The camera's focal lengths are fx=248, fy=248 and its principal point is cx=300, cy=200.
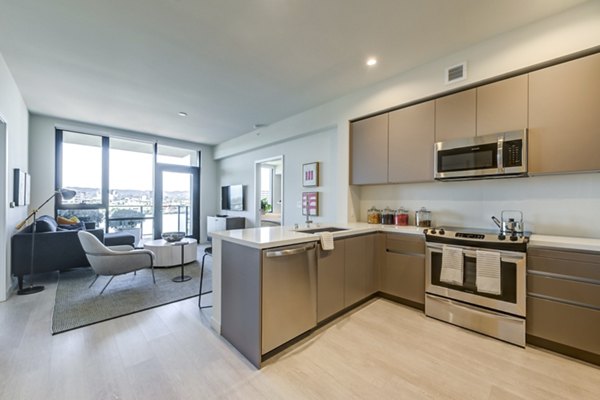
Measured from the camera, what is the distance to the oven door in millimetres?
2160

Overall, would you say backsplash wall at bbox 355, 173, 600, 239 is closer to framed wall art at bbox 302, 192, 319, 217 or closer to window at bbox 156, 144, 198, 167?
framed wall art at bbox 302, 192, 319, 217

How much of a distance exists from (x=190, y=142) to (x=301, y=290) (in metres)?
6.12

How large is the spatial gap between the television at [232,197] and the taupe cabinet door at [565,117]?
18.3 feet

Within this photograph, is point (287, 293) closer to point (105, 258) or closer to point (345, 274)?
point (345, 274)

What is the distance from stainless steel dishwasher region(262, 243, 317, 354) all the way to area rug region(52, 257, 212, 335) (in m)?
1.72

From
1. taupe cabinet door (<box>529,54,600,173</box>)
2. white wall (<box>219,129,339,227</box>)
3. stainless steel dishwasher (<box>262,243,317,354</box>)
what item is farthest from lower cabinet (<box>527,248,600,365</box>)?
white wall (<box>219,129,339,227</box>)

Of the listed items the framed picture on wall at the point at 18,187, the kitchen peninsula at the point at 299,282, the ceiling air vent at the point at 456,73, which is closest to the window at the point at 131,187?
the framed picture on wall at the point at 18,187

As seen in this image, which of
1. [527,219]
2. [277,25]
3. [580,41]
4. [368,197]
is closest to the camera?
[580,41]

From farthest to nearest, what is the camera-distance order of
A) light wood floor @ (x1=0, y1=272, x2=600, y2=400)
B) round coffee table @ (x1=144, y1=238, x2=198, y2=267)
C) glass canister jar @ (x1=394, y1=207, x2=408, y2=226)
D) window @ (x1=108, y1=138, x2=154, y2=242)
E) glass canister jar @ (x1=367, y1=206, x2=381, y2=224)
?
window @ (x1=108, y1=138, x2=154, y2=242) < round coffee table @ (x1=144, y1=238, x2=198, y2=267) < glass canister jar @ (x1=367, y1=206, x2=381, y2=224) < glass canister jar @ (x1=394, y1=207, x2=408, y2=226) < light wood floor @ (x1=0, y1=272, x2=600, y2=400)

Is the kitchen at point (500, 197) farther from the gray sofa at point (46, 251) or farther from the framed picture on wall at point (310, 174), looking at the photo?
the gray sofa at point (46, 251)

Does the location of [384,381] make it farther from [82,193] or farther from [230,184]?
[82,193]

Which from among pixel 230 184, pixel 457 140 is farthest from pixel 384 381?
pixel 230 184

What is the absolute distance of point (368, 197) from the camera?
3.88m

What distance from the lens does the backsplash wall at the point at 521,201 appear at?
2.29m
